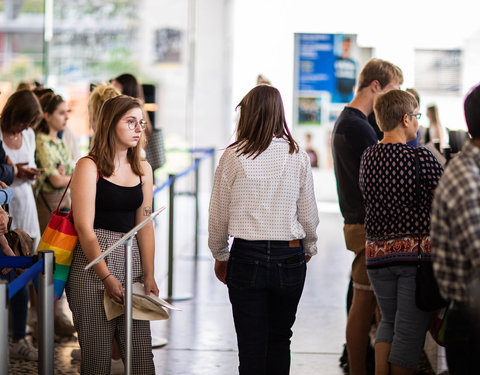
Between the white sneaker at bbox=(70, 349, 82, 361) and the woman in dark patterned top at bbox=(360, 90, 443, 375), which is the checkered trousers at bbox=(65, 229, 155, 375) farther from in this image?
the white sneaker at bbox=(70, 349, 82, 361)

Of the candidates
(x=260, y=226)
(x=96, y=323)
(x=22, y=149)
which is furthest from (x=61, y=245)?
(x=22, y=149)

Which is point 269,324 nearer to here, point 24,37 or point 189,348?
point 189,348

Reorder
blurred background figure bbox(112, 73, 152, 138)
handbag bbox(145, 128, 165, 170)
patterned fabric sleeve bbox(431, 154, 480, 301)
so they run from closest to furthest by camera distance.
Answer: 1. patterned fabric sleeve bbox(431, 154, 480, 301)
2. blurred background figure bbox(112, 73, 152, 138)
3. handbag bbox(145, 128, 165, 170)

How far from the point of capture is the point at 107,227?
3477mm

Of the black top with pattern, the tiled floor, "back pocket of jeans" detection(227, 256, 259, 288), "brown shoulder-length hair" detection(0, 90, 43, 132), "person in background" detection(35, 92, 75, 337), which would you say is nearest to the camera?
"back pocket of jeans" detection(227, 256, 259, 288)

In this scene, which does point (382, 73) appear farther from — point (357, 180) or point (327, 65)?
point (327, 65)

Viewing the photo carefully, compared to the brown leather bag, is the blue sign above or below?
above

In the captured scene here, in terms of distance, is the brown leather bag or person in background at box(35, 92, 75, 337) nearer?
the brown leather bag

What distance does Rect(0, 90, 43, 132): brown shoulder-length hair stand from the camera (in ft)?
15.8

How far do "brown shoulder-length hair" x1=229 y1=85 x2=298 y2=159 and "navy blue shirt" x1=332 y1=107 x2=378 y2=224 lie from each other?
909 mm

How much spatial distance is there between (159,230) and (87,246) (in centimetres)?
738

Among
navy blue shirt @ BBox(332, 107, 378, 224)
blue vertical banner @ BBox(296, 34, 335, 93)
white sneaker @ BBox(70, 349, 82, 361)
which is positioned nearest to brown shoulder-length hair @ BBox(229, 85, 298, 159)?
navy blue shirt @ BBox(332, 107, 378, 224)

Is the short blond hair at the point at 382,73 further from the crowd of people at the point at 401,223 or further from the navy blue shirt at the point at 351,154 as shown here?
the navy blue shirt at the point at 351,154

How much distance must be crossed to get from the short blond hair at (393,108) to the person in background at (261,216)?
47 cm
